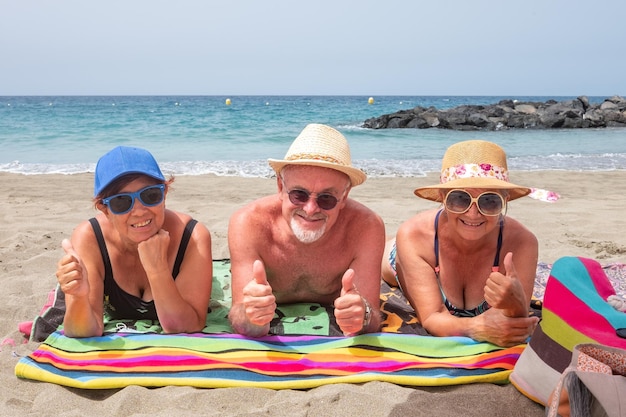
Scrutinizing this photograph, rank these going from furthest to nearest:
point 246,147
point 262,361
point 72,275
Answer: point 246,147 → point 262,361 → point 72,275

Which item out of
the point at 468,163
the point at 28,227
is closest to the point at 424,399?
the point at 468,163

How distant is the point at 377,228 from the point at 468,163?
0.67 m

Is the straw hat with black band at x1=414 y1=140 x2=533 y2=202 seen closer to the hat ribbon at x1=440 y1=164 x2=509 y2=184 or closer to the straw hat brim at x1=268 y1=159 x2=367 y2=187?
the hat ribbon at x1=440 y1=164 x2=509 y2=184

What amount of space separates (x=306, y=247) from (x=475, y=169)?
115 centimetres

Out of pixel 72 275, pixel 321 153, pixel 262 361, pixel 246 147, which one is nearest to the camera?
pixel 72 275

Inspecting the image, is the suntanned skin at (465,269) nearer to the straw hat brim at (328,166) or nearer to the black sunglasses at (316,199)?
the straw hat brim at (328,166)

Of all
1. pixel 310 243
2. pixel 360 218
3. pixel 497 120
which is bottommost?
pixel 310 243

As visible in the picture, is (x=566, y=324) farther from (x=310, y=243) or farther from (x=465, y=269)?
(x=310, y=243)

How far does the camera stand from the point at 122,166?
3.08 metres

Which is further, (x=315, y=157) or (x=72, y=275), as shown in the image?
(x=315, y=157)

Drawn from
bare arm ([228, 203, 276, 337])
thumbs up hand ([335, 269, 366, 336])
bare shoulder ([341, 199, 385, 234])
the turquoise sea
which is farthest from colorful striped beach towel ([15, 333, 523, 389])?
the turquoise sea

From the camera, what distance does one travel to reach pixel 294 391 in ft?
9.34

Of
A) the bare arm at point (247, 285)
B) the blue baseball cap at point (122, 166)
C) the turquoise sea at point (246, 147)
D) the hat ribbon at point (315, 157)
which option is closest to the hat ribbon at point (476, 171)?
the hat ribbon at point (315, 157)

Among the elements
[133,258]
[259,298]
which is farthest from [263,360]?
[133,258]
